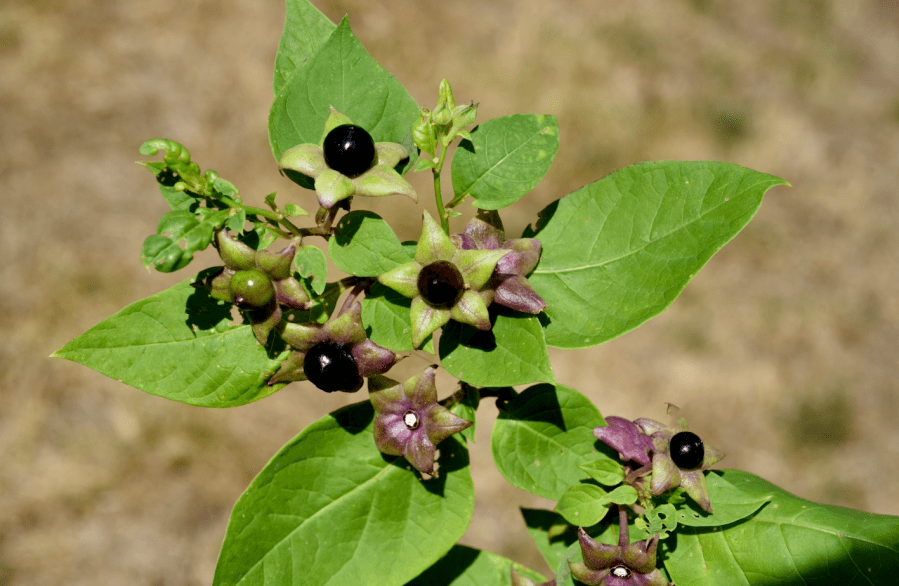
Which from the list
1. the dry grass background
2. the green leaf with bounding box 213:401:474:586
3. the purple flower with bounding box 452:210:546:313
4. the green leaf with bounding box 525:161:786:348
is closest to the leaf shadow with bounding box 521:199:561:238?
the green leaf with bounding box 525:161:786:348

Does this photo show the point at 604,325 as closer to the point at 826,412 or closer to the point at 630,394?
the point at 630,394

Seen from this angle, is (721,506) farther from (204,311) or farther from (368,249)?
(204,311)

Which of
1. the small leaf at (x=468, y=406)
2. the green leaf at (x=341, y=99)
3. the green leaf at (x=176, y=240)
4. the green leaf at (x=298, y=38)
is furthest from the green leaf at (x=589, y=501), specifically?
the green leaf at (x=298, y=38)

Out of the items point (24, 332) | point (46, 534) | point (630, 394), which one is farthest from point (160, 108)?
point (630, 394)

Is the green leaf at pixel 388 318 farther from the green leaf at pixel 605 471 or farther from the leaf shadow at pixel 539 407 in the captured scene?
the green leaf at pixel 605 471

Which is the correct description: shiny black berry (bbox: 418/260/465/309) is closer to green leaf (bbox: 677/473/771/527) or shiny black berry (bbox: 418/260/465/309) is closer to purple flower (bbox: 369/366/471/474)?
purple flower (bbox: 369/366/471/474)

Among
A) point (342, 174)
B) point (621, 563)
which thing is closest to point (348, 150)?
point (342, 174)
